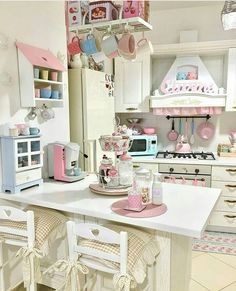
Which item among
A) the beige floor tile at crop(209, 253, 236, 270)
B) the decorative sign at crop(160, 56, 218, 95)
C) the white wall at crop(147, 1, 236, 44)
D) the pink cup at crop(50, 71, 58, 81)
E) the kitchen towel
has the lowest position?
the beige floor tile at crop(209, 253, 236, 270)

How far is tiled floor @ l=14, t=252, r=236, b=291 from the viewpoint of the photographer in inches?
91.7

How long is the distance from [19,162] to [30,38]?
97 cm

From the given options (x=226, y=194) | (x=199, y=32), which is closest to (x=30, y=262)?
(x=226, y=194)

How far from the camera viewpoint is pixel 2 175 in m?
2.03

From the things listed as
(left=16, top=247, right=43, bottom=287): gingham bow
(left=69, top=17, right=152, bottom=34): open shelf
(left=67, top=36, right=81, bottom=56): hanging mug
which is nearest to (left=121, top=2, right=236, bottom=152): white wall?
(left=67, top=36, right=81, bottom=56): hanging mug

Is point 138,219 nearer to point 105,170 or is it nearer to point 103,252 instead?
point 103,252

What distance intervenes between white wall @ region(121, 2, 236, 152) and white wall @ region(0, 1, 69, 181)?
1.67 m

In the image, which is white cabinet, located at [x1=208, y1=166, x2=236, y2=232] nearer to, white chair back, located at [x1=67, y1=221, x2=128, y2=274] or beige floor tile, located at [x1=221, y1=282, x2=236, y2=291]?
beige floor tile, located at [x1=221, y1=282, x2=236, y2=291]

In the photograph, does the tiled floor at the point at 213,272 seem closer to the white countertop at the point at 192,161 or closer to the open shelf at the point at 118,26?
the white countertop at the point at 192,161

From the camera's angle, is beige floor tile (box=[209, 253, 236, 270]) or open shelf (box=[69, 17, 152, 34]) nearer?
open shelf (box=[69, 17, 152, 34])

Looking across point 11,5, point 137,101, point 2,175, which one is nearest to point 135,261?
point 2,175

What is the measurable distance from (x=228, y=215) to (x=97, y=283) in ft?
6.30

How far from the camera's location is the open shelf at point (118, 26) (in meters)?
1.72

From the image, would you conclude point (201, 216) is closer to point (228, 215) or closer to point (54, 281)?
point (54, 281)
